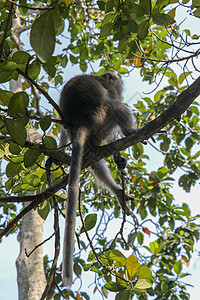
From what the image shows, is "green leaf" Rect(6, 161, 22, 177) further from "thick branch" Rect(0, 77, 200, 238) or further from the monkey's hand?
the monkey's hand

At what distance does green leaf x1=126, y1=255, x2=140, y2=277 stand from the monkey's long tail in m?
0.45

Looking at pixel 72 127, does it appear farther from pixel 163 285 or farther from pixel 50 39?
pixel 163 285

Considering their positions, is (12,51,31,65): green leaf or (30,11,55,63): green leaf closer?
(30,11,55,63): green leaf

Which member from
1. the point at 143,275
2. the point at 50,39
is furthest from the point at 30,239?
the point at 50,39

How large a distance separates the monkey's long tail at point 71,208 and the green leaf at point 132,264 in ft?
1.49

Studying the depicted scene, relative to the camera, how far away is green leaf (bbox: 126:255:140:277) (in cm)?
207

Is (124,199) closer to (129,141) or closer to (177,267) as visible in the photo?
(129,141)

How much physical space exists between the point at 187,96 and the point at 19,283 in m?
2.87

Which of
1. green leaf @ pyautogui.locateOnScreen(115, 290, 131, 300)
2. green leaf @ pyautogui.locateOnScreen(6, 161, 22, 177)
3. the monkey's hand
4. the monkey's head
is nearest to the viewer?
green leaf @ pyautogui.locateOnScreen(115, 290, 131, 300)

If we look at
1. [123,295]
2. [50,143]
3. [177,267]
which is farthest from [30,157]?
[177,267]

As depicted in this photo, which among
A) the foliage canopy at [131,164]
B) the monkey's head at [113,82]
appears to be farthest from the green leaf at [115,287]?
the monkey's head at [113,82]

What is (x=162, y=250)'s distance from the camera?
4.77 m

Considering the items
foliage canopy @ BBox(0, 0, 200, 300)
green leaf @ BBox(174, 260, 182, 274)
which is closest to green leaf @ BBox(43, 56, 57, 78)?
foliage canopy @ BBox(0, 0, 200, 300)

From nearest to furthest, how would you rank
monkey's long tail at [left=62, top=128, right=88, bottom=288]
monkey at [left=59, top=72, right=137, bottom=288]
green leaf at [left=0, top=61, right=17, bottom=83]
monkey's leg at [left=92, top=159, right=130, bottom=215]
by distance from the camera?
1. green leaf at [left=0, top=61, right=17, bottom=83]
2. monkey's long tail at [left=62, top=128, right=88, bottom=288]
3. monkey at [left=59, top=72, right=137, bottom=288]
4. monkey's leg at [left=92, top=159, right=130, bottom=215]
